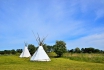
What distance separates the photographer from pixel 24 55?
45.6m

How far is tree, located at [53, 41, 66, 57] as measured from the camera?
49.9 meters

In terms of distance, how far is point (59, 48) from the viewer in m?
49.8

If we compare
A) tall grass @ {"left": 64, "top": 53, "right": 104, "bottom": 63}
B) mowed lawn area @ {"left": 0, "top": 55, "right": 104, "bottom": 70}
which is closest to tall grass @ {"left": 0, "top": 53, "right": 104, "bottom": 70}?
mowed lawn area @ {"left": 0, "top": 55, "right": 104, "bottom": 70}

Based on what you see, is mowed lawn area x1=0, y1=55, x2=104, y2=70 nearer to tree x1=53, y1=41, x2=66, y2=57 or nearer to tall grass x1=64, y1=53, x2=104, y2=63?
tall grass x1=64, y1=53, x2=104, y2=63

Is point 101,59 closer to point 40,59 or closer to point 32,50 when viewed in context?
point 40,59

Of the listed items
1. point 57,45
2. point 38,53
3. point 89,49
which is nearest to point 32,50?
point 57,45

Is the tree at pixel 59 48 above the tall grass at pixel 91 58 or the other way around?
above

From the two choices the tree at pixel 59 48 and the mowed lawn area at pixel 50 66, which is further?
the tree at pixel 59 48

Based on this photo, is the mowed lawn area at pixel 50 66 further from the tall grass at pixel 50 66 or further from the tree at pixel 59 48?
the tree at pixel 59 48

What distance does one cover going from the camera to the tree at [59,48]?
164ft

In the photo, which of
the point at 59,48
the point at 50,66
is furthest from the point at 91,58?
the point at 50,66

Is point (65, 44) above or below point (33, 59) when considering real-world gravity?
above

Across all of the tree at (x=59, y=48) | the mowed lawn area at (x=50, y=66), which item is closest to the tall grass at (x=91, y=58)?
the mowed lawn area at (x=50, y=66)

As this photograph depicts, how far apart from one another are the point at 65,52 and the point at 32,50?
14583 mm
